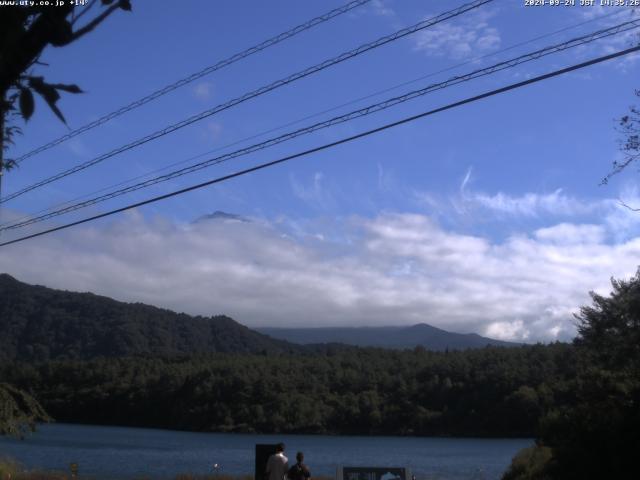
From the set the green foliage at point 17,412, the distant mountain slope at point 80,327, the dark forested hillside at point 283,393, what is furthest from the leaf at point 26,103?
the distant mountain slope at point 80,327

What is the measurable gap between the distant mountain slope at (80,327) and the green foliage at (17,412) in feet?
436

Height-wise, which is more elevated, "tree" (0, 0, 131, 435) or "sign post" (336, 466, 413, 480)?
"tree" (0, 0, 131, 435)

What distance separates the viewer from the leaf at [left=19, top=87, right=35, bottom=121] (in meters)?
4.20

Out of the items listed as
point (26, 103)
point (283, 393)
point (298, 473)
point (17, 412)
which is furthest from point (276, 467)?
point (283, 393)

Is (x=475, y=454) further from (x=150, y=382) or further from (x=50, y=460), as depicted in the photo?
(x=150, y=382)

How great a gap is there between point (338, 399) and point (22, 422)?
76.0 metres

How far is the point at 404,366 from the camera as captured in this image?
104m

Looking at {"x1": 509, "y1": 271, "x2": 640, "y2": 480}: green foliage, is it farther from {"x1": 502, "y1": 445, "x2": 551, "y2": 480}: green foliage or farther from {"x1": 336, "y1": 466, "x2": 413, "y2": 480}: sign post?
{"x1": 336, "y1": 466, "x2": 413, "y2": 480}: sign post

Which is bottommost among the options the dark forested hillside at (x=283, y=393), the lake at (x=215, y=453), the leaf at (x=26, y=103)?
the lake at (x=215, y=453)

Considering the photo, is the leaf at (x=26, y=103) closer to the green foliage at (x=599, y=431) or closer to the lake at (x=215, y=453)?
the green foliage at (x=599, y=431)

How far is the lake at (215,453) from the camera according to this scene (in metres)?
43.8

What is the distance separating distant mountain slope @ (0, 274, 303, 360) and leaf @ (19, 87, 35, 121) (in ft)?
510

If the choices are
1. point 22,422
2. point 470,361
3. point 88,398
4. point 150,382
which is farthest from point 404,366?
point 22,422

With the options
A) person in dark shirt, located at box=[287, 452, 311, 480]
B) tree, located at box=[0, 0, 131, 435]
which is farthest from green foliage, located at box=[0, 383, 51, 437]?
tree, located at box=[0, 0, 131, 435]
